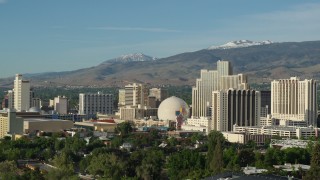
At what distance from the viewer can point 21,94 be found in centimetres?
6775

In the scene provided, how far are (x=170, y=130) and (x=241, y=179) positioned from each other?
110 feet

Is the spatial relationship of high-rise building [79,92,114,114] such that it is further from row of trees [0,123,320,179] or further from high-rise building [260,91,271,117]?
row of trees [0,123,320,179]

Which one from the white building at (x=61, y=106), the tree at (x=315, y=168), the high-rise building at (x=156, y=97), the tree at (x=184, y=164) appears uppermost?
the high-rise building at (x=156, y=97)

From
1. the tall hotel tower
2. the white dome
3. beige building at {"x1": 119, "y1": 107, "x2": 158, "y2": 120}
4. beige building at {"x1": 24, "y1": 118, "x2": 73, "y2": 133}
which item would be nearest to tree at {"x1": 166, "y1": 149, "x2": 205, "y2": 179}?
beige building at {"x1": 24, "y1": 118, "x2": 73, "y2": 133}

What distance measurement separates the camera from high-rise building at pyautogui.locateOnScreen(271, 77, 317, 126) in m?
59.9

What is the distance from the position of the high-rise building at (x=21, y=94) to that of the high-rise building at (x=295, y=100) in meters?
23.3

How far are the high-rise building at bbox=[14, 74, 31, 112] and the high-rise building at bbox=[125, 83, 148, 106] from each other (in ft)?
33.5

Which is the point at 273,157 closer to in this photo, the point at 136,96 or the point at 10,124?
the point at 10,124

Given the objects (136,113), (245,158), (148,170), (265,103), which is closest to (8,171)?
(148,170)

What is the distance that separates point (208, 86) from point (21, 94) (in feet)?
58.8

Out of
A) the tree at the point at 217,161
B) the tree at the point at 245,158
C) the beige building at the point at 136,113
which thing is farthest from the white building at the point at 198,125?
the tree at the point at 217,161

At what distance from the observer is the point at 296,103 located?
61688 millimetres

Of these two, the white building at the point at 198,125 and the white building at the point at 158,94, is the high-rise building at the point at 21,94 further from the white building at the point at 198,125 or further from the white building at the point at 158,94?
the white building at the point at 198,125

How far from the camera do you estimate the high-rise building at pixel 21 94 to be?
221 ft
